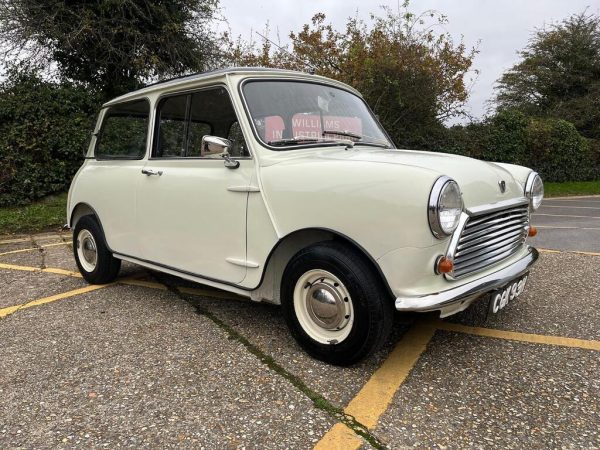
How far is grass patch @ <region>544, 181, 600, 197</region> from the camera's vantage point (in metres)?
16.5

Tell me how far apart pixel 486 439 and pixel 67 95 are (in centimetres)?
1031

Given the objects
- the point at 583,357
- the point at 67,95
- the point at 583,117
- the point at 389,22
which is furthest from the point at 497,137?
the point at 583,357

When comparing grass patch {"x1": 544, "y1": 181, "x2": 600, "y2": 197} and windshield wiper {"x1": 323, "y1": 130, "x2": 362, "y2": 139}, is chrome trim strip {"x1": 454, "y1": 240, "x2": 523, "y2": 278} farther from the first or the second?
grass patch {"x1": 544, "y1": 181, "x2": 600, "y2": 197}

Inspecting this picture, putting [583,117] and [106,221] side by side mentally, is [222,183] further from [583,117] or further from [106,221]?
[583,117]

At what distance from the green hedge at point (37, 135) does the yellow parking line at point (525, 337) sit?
867 cm

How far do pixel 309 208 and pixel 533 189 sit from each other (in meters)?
1.75

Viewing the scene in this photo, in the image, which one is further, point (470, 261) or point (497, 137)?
point (497, 137)

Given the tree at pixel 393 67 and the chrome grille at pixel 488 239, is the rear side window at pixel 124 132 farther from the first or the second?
the tree at pixel 393 67

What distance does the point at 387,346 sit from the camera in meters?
3.06

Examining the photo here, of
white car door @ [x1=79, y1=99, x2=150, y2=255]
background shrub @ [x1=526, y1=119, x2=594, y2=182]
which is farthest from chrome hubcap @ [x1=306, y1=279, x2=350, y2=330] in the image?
background shrub @ [x1=526, y1=119, x2=594, y2=182]

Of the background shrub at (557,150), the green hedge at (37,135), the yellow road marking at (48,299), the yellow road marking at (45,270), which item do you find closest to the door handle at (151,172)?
the yellow road marking at (48,299)

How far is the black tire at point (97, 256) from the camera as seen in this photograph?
14.4 ft

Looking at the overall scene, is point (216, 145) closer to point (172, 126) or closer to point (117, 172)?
point (172, 126)

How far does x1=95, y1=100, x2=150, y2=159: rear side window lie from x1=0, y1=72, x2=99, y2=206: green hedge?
565 centimetres
